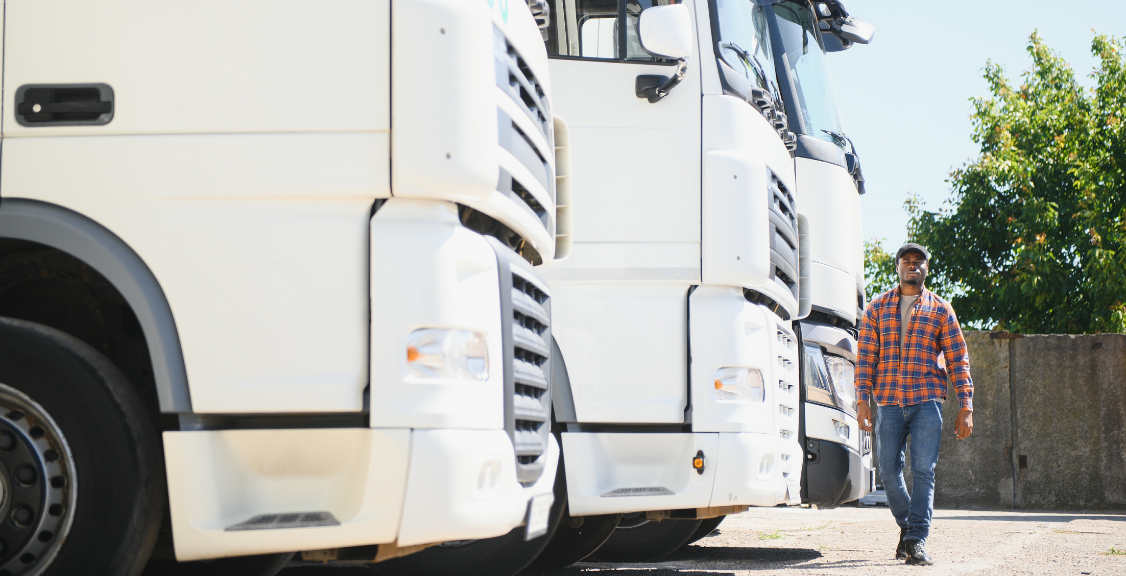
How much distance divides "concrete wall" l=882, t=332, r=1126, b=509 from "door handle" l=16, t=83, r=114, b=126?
1084cm

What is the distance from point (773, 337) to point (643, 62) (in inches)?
54.2

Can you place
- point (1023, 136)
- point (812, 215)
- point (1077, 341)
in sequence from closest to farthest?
point (812, 215) → point (1077, 341) → point (1023, 136)

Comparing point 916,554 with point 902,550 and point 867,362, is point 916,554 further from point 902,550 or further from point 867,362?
point 867,362

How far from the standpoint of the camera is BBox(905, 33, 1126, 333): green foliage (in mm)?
21047

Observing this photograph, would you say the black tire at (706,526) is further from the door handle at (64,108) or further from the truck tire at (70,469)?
the door handle at (64,108)

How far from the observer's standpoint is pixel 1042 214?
69.9ft

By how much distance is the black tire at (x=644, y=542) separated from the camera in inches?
282

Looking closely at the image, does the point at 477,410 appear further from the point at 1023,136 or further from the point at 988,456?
the point at 1023,136

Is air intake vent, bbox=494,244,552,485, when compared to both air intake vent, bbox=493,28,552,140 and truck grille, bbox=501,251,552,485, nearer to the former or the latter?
truck grille, bbox=501,251,552,485

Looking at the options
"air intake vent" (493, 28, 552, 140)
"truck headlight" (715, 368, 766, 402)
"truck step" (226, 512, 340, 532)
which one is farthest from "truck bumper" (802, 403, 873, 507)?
"truck step" (226, 512, 340, 532)

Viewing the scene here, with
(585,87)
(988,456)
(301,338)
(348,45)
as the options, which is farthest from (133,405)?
(988,456)

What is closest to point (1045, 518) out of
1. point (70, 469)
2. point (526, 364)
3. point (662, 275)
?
point (662, 275)

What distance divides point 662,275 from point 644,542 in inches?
98.4

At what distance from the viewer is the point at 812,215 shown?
718 centimetres
